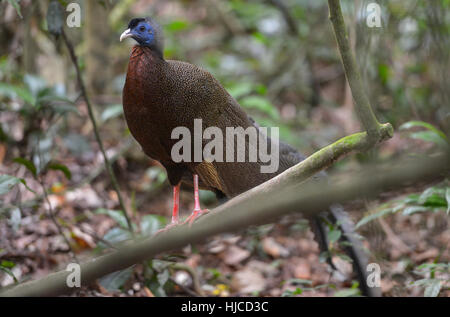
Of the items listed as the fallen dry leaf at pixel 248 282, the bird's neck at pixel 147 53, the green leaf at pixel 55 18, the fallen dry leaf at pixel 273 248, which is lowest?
the fallen dry leaf at pixel 248 282

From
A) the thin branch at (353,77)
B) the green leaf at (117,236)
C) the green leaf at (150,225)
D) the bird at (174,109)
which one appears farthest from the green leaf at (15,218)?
the thin branch at (353,77)

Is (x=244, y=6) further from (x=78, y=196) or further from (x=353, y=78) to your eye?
(x=353, y=78)

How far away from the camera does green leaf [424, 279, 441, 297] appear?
106 inches

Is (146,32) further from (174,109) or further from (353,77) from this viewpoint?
(353,77)

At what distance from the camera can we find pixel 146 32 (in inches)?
96.1

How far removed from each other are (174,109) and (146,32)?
417 millimetres

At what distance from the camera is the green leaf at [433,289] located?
270 cm

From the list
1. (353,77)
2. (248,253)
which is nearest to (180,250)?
(248,253)

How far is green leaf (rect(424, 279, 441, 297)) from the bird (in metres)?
→ 1.08

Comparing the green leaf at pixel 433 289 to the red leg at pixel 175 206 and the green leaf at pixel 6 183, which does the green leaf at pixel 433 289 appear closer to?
the red leg at pixel 175 206

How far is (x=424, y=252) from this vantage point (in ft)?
13.3

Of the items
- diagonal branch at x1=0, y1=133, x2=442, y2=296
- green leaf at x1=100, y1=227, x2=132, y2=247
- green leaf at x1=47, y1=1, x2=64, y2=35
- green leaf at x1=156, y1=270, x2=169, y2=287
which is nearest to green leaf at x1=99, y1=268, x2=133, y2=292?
green leaf at x1=156, y1=270, x2=169, y2=287

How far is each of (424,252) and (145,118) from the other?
111 inches
